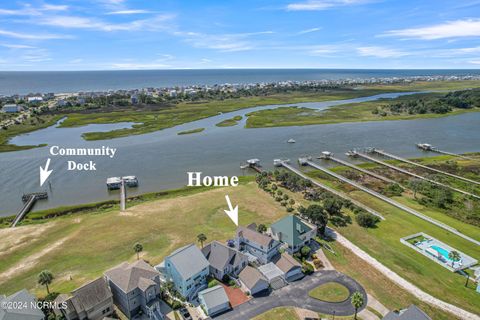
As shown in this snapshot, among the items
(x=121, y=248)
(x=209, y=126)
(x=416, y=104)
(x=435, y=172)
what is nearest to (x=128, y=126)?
(x=209, y=126)

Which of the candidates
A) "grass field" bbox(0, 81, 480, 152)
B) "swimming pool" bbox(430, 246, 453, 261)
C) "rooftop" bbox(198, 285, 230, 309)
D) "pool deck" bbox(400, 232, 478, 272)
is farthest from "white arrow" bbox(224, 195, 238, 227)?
"grass field" bbox(0, 81, 480, 152)

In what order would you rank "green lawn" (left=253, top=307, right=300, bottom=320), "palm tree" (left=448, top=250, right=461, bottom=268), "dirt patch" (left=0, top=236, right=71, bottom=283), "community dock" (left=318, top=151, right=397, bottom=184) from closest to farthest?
1. "green lawn" (left=253, top=307, right=300, bottom=320)
2. "palm tree" (left=448, top=250, right=461, bottom=268)
3. "dirt patch" (left=0, top=236, right=71, bottom=283)
4. "community dock" (left=318, top=151, right=397, bottom=184)

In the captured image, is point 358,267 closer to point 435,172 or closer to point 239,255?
point 239,255

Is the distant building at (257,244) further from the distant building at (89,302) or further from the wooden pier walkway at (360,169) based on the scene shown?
the wooden pier walkway at (360,169)

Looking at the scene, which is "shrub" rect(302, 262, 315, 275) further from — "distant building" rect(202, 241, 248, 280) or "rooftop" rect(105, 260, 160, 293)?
"rooftop" rect(105, 260, 160, 293)

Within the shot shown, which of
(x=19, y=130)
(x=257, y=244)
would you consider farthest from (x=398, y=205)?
(x=19, y=130)
